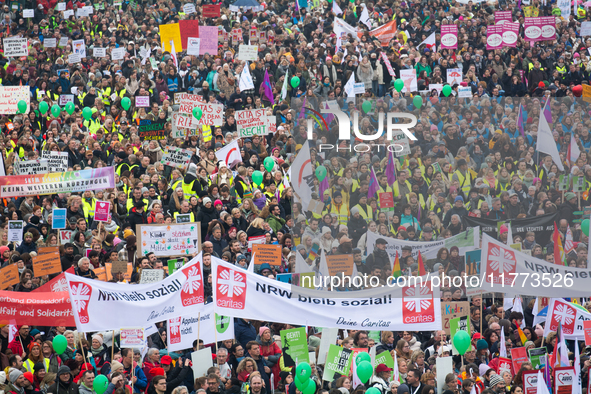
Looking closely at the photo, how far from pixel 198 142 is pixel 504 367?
Answer: 881cm

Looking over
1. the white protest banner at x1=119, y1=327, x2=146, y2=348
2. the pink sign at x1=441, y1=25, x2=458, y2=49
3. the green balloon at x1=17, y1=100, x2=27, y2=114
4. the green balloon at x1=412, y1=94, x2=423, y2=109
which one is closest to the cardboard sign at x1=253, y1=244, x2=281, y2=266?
the white protest banner at x1=119, y1=327, x2=146, y2=348

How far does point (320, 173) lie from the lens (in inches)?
555

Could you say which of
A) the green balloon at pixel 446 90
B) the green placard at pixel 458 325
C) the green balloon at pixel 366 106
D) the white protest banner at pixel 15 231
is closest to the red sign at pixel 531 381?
the green placard at pixel 458 325

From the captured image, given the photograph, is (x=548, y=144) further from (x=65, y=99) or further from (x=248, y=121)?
(x=65, y=99)

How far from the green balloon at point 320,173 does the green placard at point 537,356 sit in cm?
506

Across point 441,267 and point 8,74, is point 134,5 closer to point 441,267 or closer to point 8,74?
point 8,74

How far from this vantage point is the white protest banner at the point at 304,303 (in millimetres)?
10234

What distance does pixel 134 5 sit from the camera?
83.4ft

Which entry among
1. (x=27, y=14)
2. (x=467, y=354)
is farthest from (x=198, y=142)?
(x=27, y=14)

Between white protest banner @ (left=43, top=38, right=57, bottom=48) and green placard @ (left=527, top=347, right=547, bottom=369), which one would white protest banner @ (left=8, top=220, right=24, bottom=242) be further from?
white protest banner @ (left=43, top=38, right=57, bottom=48)

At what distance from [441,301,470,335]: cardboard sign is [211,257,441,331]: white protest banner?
0.47 m

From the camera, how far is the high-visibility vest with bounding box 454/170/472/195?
14016mm

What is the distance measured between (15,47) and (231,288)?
13513 mm

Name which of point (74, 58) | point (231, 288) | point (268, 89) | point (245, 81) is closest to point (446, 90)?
point (268, 89)
